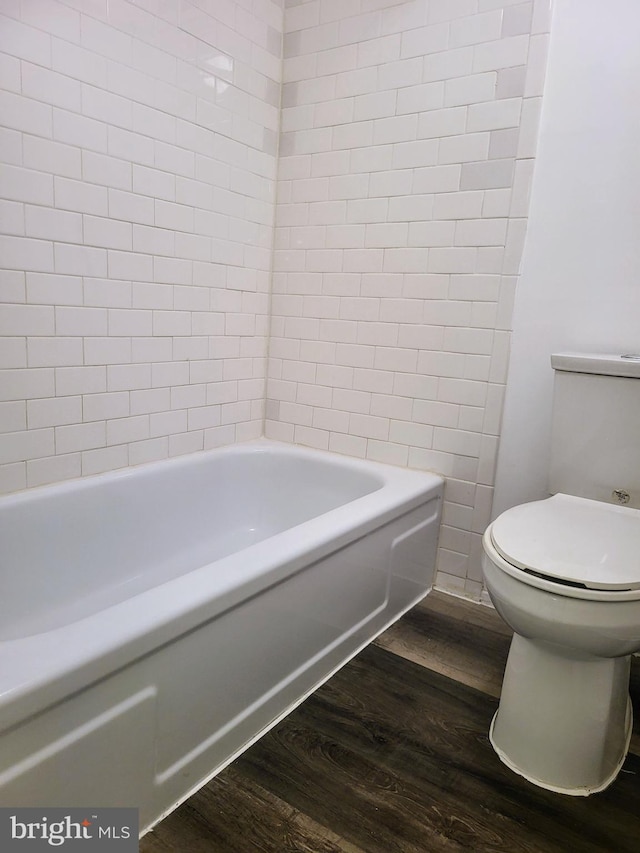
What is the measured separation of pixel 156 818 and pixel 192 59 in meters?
2.26

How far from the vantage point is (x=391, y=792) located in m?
1.37

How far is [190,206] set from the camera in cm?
218

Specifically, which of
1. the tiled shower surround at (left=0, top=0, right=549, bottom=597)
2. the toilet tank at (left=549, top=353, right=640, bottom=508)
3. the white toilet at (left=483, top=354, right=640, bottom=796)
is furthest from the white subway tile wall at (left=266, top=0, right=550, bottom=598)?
the white toilet at (left=483, top=354, right=640, bottom=796)

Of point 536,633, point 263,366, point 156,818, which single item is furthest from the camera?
point 263,366

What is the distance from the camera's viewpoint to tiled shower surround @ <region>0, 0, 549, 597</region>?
69.4 inches

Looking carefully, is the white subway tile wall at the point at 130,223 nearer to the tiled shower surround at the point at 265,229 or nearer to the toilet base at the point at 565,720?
the tiled shower surround at the point at 265,229

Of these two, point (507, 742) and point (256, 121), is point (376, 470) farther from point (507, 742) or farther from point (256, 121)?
point (256, 121)

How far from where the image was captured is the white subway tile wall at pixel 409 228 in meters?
2.07

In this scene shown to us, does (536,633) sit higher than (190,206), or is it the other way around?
(190,206)

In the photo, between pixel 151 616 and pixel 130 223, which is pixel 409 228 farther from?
pixel 151 616

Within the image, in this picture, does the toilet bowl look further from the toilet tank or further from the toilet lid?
the toilet tank

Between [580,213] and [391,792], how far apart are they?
1.77 meters

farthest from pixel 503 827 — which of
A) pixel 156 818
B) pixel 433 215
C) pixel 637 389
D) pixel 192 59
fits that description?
pixel 192 59

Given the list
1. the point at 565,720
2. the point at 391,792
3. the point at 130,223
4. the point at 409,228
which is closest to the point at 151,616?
the point at 391,792
